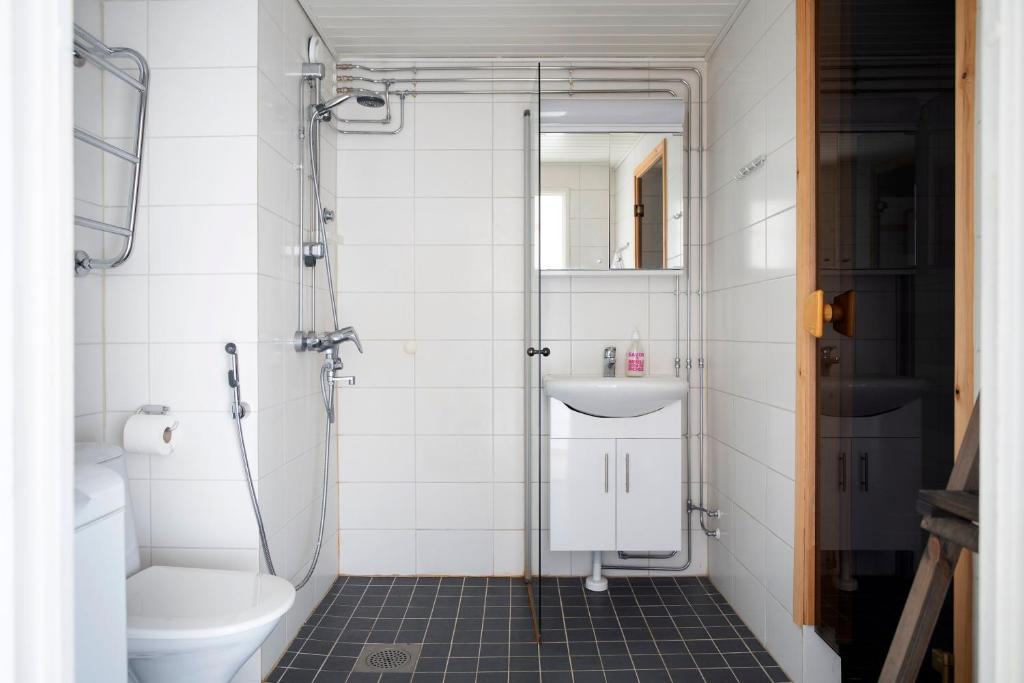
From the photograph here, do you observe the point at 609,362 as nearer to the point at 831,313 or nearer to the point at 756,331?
the point at 756,331

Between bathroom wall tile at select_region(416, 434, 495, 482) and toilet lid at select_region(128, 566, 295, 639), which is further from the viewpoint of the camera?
bathroom wall tile at select_region(416, 434, 495, 482)

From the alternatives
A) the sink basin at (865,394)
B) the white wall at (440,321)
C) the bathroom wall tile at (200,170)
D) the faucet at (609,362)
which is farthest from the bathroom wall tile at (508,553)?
the bathroom wall tile at (200,170)

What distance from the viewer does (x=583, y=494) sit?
2.63m

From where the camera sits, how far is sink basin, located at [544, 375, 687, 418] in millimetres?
2533

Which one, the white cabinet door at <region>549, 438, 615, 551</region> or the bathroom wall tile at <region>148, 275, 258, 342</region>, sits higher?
the bathroom wall tile at <region>148, 275, 258, 342</region>

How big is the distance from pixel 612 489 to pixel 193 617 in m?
1.59

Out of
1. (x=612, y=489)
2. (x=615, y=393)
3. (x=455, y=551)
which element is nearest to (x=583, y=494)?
(x=612, y=489)

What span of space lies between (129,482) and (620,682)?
1.65 m

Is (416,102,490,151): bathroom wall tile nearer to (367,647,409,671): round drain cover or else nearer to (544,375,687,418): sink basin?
(544,375,687,418): sink basin

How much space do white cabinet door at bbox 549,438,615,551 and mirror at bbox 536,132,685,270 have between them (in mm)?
793

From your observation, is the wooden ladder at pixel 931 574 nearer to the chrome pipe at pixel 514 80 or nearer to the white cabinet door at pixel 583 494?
the white cabinet door at pixel 583 494

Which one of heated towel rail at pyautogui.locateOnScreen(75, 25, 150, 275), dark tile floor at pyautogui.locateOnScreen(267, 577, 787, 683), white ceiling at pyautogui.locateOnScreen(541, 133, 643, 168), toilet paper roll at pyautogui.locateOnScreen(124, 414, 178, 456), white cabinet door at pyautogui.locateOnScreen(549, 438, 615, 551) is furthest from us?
white ceiling at pyautogui.locateOnScreen(541, 133, 643, 168)

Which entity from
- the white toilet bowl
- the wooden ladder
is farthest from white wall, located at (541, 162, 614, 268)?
the wooden ladder

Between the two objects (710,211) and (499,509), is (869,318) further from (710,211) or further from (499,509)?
(499,509)
